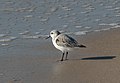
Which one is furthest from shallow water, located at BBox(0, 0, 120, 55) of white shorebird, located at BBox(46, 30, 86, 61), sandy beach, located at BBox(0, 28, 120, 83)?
white shorebird, located at BBox(46, 30, 86, 61)

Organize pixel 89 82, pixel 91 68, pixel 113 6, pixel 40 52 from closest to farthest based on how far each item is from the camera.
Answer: pixel 89 82
pixel 91 68
pixel 40 52
pixel 113 6

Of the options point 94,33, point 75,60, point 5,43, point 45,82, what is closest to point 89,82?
point 45,82

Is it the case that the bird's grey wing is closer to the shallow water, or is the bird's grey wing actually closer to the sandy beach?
the sandy beach

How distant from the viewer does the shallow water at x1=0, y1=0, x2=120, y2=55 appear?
9.55 m

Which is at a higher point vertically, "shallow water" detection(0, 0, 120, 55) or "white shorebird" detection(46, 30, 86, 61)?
"white shorebird" detection(46, 30, 86, 61)

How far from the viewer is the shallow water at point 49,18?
31.3ft

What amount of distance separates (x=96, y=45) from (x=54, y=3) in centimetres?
508

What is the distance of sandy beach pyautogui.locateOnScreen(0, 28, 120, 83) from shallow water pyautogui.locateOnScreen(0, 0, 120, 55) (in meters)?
0.60

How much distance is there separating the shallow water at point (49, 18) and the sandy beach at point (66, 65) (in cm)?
60

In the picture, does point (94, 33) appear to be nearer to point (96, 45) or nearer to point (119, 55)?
point (96, 45)

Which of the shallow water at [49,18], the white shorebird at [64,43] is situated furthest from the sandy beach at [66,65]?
the shallow water at [49,18]

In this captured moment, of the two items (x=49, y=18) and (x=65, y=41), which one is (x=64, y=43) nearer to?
(x=65, y=41)

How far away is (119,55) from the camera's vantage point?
25.7ft

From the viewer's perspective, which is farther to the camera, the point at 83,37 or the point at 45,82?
the point at 83,37
